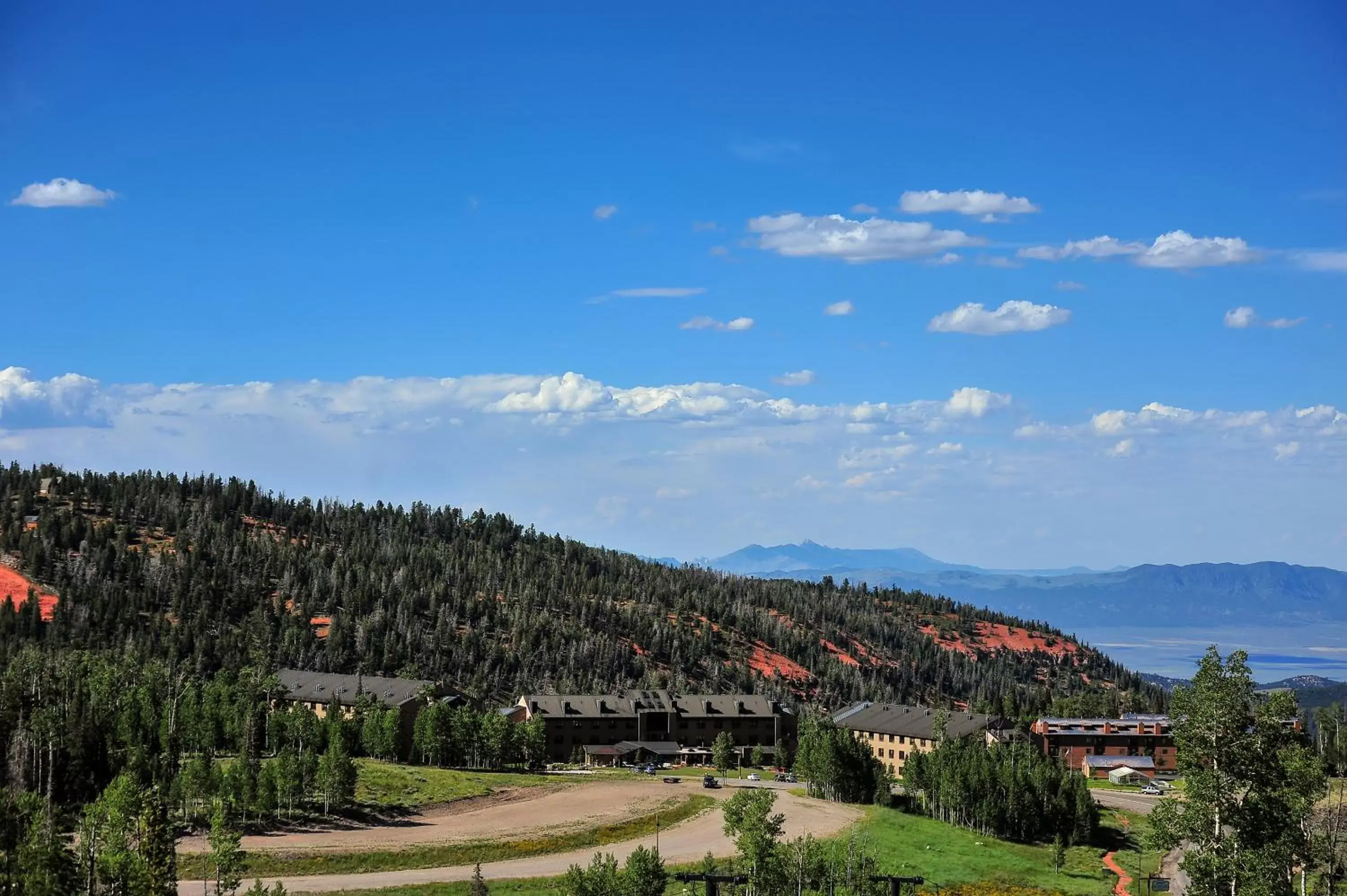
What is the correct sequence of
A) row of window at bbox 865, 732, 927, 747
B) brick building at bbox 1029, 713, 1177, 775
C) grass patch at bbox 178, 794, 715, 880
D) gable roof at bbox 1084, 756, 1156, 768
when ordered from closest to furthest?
grass patch at bbox 178, 794, 715, 880, row of window at bbox 865, 732, 927, 747, gable roof at bbox 1084, 756, 1156, 768, brick building at bbox 1029, 713, 1177, 775

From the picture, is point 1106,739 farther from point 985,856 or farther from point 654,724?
point 985,856

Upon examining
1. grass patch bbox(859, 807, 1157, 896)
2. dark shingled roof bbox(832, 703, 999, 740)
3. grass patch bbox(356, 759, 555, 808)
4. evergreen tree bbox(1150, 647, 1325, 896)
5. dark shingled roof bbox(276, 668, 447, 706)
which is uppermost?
evergreen tree bbox(1150, 647, 1325, 896)

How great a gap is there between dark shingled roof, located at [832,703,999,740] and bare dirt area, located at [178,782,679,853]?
133 ft

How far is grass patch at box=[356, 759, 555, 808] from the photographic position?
121 metres

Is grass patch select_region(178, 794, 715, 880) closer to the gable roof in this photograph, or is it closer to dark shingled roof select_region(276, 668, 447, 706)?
dark shingled roof select_region(276, 668, 447, 706)

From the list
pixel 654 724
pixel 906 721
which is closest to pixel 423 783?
pixel 654 724

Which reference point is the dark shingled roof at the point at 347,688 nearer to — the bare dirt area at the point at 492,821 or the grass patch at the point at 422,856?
the bare dirt area at the point at 492,821

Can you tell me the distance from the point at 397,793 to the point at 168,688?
1692 inches

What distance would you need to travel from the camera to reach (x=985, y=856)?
106 m

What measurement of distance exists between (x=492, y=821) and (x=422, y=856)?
1770 cm

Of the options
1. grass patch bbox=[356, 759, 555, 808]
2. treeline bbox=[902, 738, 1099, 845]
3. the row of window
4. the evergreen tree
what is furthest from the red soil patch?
the evergreen tree

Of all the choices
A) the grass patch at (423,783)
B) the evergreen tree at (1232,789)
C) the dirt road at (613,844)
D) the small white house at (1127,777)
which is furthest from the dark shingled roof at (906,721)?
the evergreen tree at (1232,789)

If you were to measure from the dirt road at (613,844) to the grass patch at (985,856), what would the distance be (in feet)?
17.1

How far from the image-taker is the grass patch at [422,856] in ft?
292
